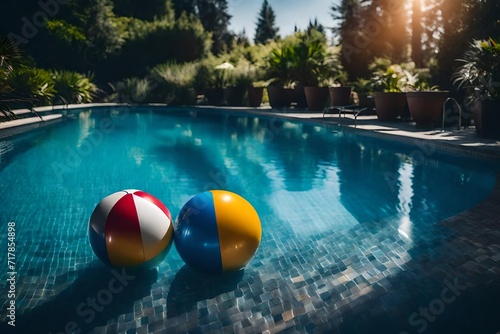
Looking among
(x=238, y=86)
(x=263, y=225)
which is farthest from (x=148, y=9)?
(x=263, y=225)

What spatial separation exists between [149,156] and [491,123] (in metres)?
8.74

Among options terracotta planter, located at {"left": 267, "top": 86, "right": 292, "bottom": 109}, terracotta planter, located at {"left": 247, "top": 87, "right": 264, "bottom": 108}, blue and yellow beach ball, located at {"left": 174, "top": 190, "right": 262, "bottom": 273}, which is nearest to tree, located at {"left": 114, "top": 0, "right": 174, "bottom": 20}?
terracotta planter, located at {"left": 247, "top": 87, "right": 264, "bottom": 108}

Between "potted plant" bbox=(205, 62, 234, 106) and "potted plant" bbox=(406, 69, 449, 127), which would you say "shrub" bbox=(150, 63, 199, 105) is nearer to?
"potted plant" bbox=(205, 62, 234, 106)

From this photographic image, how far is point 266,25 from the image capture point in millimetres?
69125

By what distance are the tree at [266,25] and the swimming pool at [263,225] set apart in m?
60.3

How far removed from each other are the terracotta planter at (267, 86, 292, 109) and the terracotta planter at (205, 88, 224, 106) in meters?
4.11

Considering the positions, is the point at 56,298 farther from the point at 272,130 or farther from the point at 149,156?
the point at 272,130

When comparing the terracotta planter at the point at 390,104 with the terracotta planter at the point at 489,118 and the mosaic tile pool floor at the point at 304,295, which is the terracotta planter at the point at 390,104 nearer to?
the terracotta planter at the point at 489,118

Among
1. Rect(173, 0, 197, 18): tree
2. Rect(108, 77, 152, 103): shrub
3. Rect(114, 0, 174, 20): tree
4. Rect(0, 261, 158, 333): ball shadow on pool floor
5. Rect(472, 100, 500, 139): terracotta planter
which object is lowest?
Rect(0, 261, 158, 333): ball shadow on pool floor

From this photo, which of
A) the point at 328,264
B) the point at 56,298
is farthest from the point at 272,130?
the point at 56,298

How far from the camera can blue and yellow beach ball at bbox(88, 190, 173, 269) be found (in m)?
3.43

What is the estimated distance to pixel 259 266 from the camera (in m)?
4.02

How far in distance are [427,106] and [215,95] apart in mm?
14511

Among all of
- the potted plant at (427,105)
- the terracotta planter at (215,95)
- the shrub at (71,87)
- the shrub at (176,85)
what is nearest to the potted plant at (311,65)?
the terracotta planter at (215,95)
